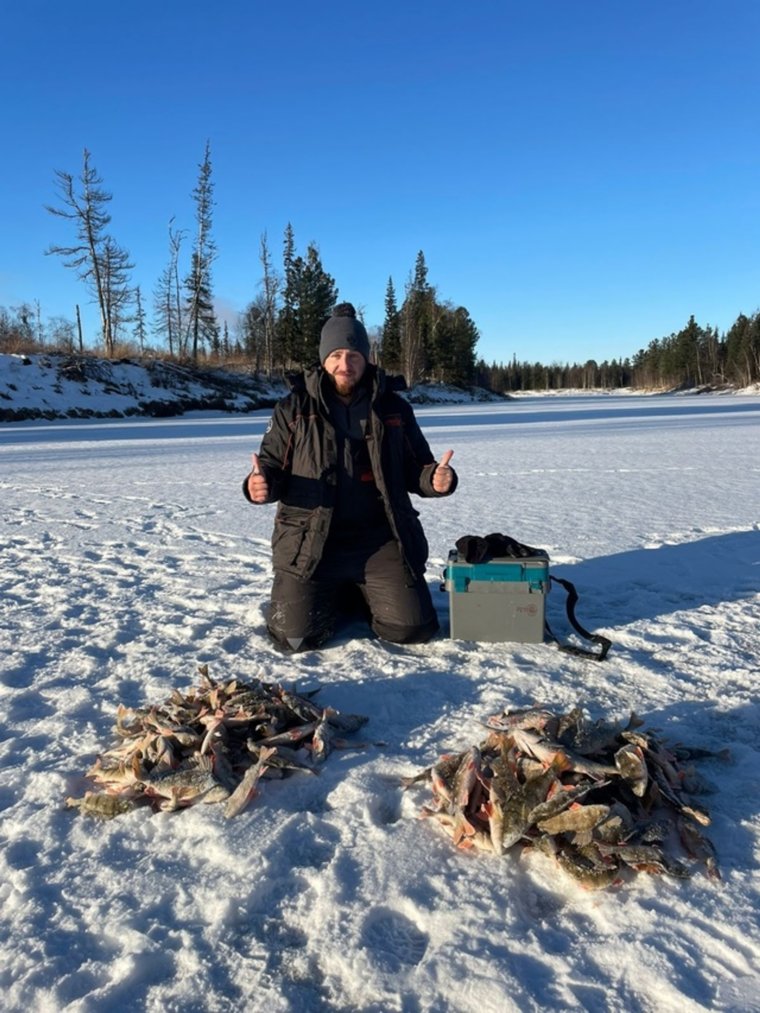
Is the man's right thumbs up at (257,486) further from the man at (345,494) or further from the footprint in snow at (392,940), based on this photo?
the footprint in snow at (392,940)

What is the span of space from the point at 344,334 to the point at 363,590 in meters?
1.35

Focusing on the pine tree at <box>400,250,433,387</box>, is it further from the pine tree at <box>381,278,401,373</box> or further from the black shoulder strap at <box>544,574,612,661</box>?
the black shoulder strap at <box>544,574,612,661</box>

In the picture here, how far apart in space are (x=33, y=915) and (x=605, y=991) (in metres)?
1.40

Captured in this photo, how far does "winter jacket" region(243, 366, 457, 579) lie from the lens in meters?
3.40

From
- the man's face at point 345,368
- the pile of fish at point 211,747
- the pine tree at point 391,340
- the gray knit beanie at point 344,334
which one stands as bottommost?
the pile of fish at point 211,747

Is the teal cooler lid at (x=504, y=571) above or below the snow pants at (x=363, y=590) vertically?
above

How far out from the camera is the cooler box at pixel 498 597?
327 centimetres

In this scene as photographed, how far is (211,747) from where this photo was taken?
2.29 meters

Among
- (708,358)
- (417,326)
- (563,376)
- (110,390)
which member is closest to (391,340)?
(417,326)

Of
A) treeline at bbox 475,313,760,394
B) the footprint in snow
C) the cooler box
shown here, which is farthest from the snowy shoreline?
treeline at bbox 475,313,760,394

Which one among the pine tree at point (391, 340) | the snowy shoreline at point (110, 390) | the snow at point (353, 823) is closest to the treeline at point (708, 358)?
the pine tree at point (391, 340)

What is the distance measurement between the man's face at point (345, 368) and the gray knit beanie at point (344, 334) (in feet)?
0.10

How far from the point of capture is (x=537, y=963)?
1.55 m

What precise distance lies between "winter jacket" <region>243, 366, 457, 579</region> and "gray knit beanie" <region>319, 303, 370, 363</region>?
0.12 metres
